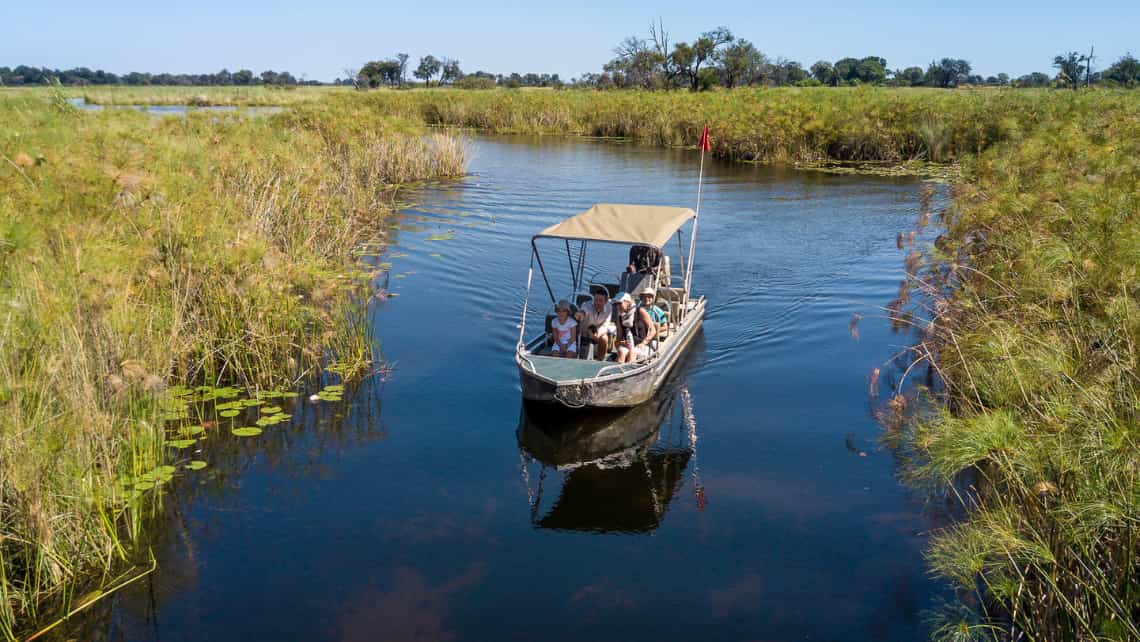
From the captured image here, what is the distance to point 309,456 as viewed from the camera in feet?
36.3

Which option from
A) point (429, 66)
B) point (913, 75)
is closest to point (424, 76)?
point (429, 66)

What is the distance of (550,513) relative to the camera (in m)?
9.88

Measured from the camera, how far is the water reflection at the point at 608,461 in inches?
389

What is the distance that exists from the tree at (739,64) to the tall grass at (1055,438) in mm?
66990

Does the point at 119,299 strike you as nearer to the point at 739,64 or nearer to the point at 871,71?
the point at 739,64

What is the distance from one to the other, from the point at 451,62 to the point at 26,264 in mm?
112716

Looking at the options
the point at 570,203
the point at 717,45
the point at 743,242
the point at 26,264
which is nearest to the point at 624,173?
the point at 570,203

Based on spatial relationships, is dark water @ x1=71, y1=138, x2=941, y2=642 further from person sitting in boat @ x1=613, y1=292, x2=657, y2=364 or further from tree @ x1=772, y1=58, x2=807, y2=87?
tree @ x1=772, y1=58, x2=807, y2=87

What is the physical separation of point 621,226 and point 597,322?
1.56 metres

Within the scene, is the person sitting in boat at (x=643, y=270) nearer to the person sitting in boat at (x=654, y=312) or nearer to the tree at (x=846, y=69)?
the person sitting in boat at (x=654, y=312)

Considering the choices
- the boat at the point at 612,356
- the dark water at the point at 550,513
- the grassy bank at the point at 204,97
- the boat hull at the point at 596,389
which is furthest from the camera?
the grassy bank at the point at 204,97

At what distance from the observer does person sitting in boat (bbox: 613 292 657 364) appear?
1254 cm

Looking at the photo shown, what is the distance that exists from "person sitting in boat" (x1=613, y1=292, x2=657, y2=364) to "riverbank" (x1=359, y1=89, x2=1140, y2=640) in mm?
3724

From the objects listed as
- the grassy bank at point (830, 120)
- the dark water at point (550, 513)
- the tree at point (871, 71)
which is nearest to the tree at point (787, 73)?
the tree at point (871, 71)
